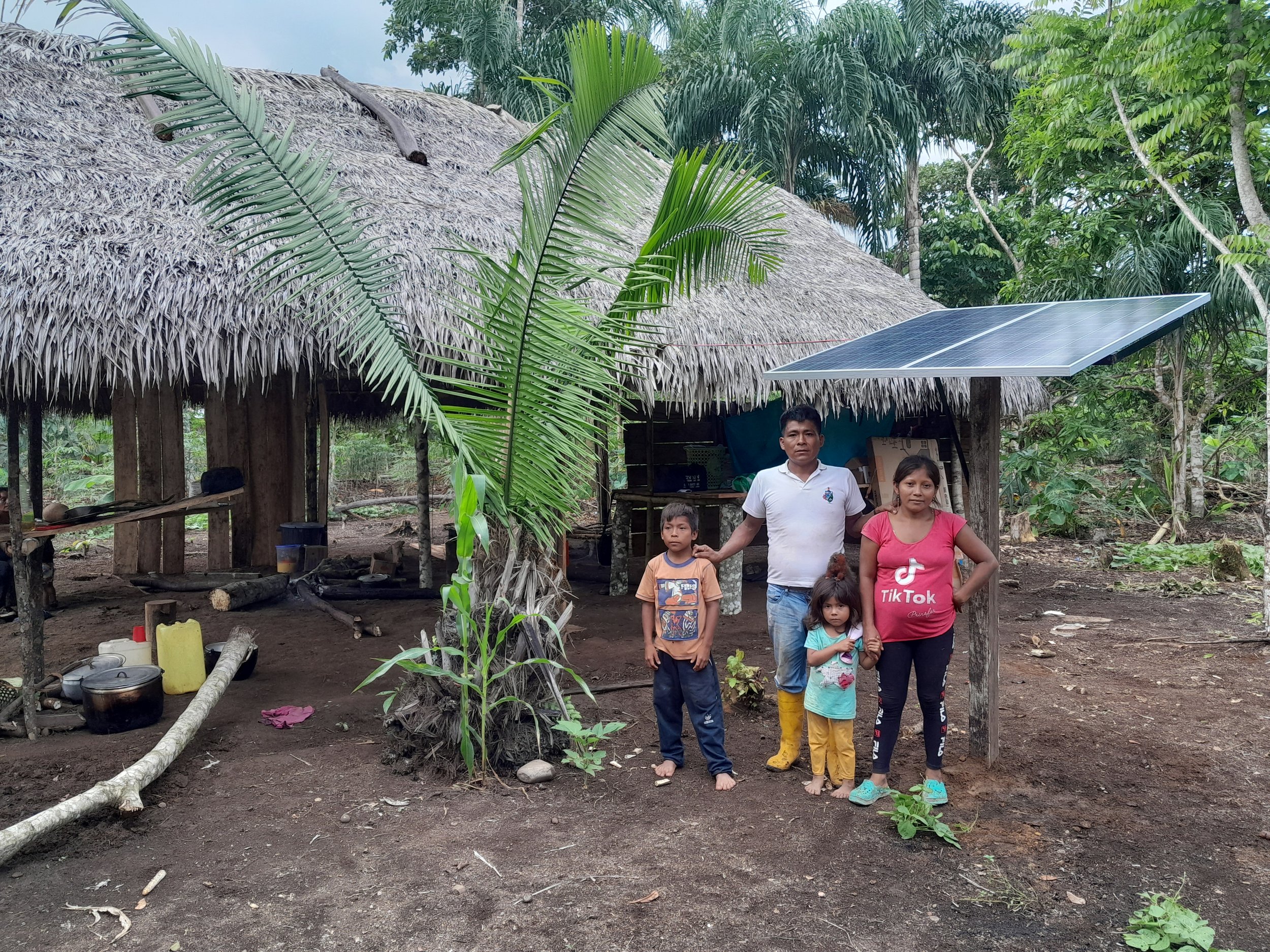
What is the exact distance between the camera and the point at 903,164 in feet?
54.2

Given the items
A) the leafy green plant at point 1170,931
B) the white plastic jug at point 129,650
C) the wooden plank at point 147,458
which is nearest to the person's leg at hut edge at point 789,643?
the leafy green plant at point 1170,931

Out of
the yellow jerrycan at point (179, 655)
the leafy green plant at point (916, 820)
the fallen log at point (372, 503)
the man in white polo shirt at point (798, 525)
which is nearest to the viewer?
the leafy green plant at point (916, 820)

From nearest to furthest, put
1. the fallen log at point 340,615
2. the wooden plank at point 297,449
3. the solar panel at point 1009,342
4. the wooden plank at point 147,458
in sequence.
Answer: the solar panel at point 1009,342 → the fallen log at point 340,615 → the wooden plank at point 147,458 → the wooden plank at point 297,449

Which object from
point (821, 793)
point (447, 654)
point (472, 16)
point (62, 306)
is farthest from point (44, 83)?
point (472, 16)

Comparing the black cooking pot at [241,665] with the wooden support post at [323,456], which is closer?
the black cooking pot at [241,665]

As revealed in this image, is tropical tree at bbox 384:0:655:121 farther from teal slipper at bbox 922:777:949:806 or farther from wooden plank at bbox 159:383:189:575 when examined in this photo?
teal slipper at bbox 922:777:949:806

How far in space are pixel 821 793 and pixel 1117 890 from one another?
3.42 ft

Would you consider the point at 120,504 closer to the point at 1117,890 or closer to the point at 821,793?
the point at 821,793

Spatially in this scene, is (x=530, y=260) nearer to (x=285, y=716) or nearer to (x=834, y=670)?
(x=834, y=670)

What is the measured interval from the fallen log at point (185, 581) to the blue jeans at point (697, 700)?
561 cm

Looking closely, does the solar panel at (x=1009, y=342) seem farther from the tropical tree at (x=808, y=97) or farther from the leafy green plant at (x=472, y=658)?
the tropical tree at (x=808, y=97)

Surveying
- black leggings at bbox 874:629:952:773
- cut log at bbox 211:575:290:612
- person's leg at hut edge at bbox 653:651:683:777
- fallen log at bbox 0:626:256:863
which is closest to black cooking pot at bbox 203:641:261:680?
fallen log at bbox 0:626:256:863

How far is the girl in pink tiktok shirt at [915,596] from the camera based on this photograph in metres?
3.16

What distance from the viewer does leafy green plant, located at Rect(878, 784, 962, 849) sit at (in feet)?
9.89
